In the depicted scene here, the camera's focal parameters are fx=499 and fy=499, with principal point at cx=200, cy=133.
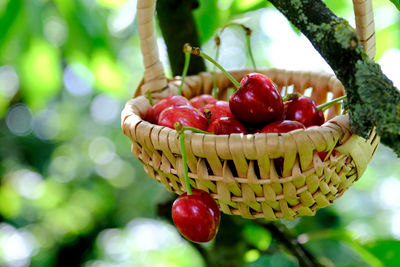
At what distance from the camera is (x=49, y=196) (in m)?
2.99

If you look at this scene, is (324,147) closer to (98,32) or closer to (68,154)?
(98,32)

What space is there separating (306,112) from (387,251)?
49 cm

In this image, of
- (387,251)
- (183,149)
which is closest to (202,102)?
(183,149)

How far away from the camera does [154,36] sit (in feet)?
2.88

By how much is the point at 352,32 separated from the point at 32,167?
2.54 m

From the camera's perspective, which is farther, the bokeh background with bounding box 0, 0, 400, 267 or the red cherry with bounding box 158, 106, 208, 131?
the bokeh background with bounding box 0, 0, 400, 267

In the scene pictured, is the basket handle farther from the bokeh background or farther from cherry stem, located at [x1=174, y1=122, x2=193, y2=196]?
the bokeh background

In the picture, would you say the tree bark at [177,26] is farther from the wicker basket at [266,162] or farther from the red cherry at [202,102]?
the wicker basket at [266,162]

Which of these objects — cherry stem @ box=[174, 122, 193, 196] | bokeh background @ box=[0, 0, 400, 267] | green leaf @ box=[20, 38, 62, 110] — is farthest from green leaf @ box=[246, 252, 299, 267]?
bokeh background @ box=[0, 0, 400, 267]

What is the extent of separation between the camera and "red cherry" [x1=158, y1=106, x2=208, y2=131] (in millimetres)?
768

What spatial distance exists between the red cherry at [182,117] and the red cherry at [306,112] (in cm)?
15

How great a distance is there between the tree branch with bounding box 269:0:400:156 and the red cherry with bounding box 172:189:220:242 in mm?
211

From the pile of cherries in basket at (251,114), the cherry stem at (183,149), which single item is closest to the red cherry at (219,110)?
the pile of cherries in basket at (251,114)

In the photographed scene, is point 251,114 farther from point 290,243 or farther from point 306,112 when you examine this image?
point 290,243
